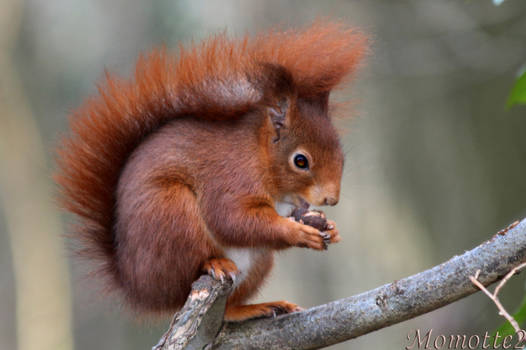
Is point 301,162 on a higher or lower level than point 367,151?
lower

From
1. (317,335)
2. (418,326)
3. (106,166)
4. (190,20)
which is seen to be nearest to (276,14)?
(190,20)

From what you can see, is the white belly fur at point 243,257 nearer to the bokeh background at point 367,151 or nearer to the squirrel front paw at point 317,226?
the squirrel front paw at point 317,226

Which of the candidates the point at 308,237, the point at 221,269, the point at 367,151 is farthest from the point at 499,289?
the point at 367,151

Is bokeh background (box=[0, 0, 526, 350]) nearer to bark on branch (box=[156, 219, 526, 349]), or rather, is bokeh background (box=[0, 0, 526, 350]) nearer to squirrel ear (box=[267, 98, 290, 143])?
squirrel ear (box=[267, 98, 290, 143])

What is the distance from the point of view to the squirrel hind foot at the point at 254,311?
1.58 metres

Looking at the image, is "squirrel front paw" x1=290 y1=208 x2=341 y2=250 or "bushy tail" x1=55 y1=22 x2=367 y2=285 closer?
"squirrel front paw" x1=290 y1=208 x2=341 y2=250

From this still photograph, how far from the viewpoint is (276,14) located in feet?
10.3

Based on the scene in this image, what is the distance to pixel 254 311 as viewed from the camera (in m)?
1.59

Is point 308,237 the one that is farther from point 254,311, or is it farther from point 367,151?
point 367,151

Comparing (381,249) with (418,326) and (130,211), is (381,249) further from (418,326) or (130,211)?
(130,211)

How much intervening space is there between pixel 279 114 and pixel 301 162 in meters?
0.13

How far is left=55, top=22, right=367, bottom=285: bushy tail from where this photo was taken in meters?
1.60
